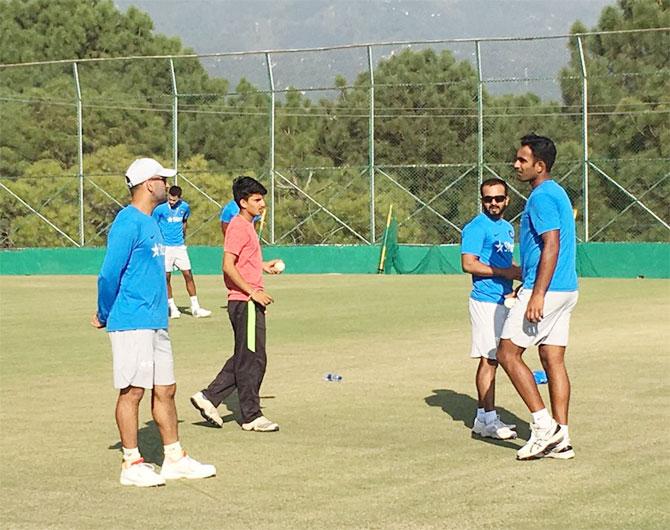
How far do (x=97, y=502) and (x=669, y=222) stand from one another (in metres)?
28.0

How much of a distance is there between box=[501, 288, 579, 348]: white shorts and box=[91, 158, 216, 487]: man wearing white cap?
84.9 inches

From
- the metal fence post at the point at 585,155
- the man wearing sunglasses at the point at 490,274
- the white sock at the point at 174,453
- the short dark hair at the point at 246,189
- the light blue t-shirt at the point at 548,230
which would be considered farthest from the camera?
the metal fence post at the point at 585,155

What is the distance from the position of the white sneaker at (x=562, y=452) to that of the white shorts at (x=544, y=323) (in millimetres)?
640

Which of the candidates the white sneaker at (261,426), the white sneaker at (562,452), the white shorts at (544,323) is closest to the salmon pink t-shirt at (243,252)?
the white sneaker at (261,426)


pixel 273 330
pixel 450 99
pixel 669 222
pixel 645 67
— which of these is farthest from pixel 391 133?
pixel 273 330

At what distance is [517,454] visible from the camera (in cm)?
977

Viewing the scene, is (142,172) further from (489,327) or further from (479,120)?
(479,120)

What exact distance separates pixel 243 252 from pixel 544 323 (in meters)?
2.59

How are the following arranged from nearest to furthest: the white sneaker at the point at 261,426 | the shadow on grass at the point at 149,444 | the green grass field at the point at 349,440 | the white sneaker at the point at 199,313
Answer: the green grass field at the point at 349,440 < the shadow on grass at the point at 149,444 < the white sneaker at the point at 261,426 < the white sneaker at the point at 199,313

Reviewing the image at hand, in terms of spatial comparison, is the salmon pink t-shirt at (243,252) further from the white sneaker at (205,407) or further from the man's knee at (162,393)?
the man's knee at (162,393)

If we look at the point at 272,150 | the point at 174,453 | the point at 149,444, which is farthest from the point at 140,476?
the point at 272,150

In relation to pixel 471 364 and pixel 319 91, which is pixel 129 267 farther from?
pixel 319 91

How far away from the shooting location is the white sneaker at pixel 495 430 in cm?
1044

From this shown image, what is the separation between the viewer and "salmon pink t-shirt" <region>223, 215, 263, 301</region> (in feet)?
36.6
